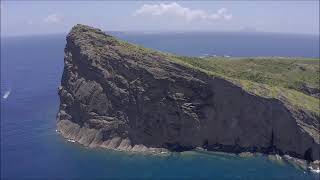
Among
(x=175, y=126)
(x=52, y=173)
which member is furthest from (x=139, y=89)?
(x=52, y=173)

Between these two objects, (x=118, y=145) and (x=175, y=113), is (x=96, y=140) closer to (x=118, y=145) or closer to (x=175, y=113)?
(x=118, y=145)

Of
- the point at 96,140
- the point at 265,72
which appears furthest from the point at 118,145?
the point at 265,72

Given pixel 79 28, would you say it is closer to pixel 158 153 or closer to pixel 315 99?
pixel 158 153

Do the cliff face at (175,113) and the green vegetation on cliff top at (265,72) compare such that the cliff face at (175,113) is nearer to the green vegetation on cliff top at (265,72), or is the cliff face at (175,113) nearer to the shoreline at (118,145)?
the shoreline at (118,145)

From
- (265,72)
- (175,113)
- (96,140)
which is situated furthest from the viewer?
(265,72)

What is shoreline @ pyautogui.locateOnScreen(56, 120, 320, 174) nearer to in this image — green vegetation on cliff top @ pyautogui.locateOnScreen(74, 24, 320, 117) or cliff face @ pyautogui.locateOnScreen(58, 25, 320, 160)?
cliff face @ pyautogui.locateOnScreen(58, 25, 320, 160)

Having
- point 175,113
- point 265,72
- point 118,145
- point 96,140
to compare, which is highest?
point 265,72

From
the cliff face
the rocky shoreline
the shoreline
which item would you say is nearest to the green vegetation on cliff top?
the cliff face
